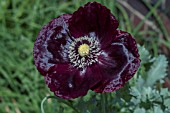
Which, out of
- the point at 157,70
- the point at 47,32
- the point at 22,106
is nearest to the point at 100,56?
the point at 47,32

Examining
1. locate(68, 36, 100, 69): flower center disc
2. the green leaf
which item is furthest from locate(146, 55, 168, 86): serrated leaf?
locate(68, 36, 100, 69): flower center disc

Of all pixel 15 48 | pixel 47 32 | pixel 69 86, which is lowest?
pixel 69 86

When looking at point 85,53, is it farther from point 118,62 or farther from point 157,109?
point 157,109

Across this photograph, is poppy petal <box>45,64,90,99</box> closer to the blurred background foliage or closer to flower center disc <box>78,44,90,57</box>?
flower center disc <box>78,44,90,57</box>

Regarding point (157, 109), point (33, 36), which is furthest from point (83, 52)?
point (33, 36)

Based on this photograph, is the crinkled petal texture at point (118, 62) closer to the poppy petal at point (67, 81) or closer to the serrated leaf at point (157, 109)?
the poppy petal at point (67, 81)

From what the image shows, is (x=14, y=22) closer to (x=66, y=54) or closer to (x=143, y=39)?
(x=143, y=39)
